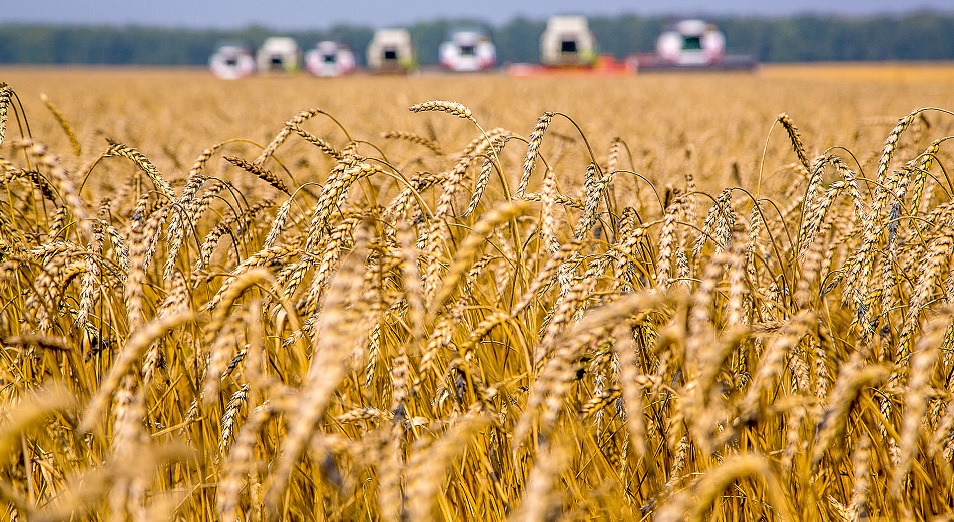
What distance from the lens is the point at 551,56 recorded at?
140 feet

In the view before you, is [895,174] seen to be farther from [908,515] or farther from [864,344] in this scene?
[908,515]

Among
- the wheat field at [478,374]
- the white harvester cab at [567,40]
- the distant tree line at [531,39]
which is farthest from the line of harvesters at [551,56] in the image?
the distant tree line at [531,39]

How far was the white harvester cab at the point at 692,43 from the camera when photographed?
42684 millimetres

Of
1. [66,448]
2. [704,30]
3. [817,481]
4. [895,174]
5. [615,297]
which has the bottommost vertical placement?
[817,481]

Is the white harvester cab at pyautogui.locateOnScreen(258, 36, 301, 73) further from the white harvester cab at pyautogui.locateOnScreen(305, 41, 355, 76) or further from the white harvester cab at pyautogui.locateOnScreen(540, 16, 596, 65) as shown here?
the white harvester cab at pyautogui.locateOnScreen(540, 16, 596, 65)

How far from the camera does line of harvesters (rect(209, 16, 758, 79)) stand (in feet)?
124

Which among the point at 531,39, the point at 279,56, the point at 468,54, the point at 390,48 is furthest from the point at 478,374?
the point at 531,39

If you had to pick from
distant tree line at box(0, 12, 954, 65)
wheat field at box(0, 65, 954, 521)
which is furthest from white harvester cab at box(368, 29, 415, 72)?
distant tree line at box(0, 12, 954, 65)

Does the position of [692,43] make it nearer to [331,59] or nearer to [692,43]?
[692,43]

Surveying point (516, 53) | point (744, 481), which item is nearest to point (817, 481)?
point (744, 481)

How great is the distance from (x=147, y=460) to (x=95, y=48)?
13255 centimetres

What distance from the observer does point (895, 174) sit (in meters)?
1.67

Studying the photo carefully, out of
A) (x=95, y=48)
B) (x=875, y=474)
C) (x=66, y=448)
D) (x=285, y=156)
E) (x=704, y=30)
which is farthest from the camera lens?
(x=95, y=48)

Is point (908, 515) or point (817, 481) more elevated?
point (908, 515)
